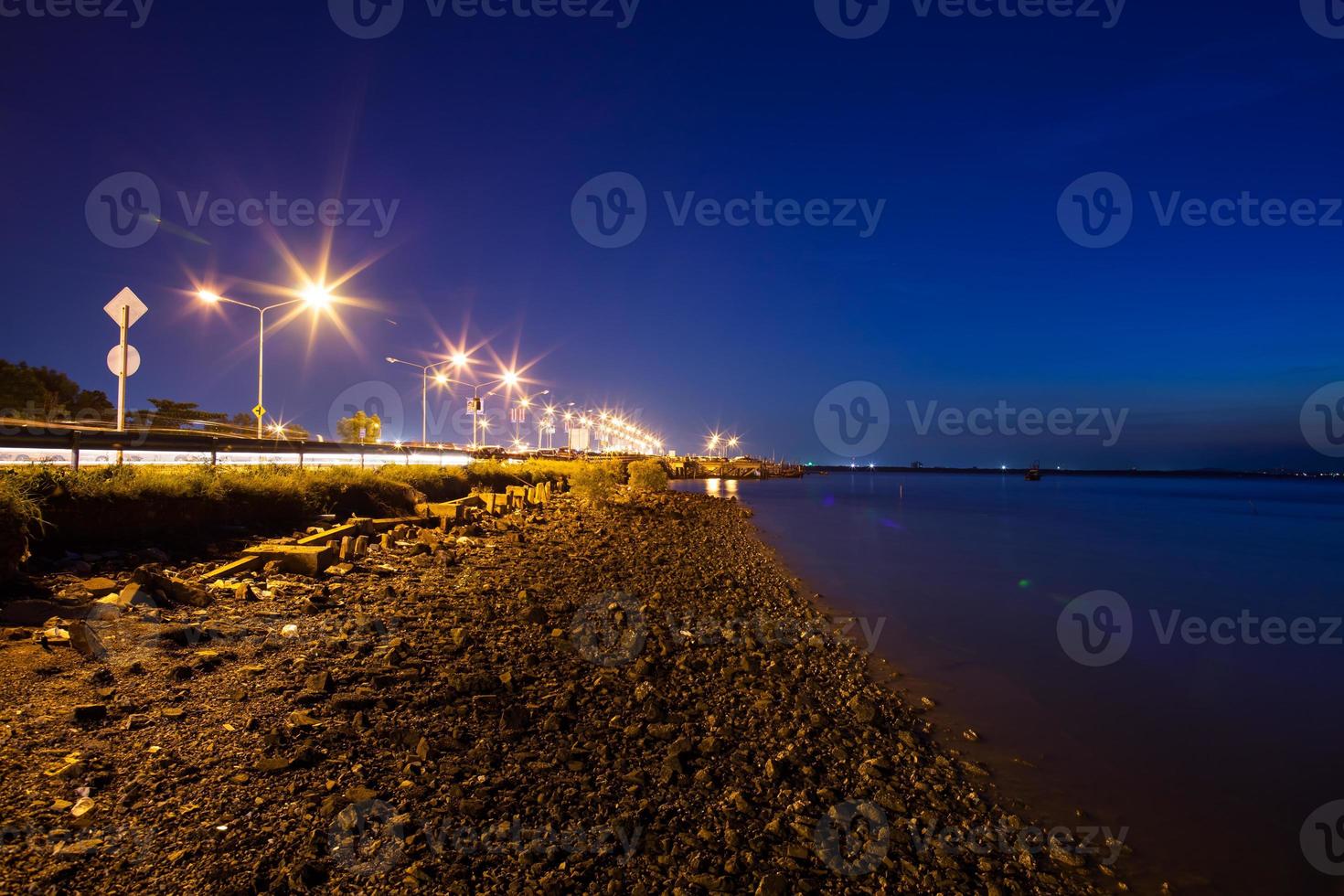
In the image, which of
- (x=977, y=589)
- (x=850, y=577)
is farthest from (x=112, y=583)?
(x=977, y=589)

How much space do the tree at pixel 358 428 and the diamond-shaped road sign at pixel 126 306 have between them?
93.0 metres

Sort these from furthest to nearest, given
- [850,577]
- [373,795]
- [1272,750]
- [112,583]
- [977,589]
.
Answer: [850,577] → [977,589] → [1272,750] → [112,583] → [373,795]

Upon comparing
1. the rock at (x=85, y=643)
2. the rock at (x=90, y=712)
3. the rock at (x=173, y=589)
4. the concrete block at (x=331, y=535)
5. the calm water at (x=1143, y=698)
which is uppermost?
the concrete block at (x=331, y=535)

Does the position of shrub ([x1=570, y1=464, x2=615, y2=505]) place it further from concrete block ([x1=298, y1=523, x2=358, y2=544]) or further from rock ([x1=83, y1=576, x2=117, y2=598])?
rock ([x1=83, y1=576, x2=117, y2=598])

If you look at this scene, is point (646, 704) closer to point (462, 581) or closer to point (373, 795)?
point (373, 795)

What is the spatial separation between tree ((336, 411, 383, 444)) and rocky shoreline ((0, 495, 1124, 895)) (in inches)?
4211

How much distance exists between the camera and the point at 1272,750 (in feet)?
31.7

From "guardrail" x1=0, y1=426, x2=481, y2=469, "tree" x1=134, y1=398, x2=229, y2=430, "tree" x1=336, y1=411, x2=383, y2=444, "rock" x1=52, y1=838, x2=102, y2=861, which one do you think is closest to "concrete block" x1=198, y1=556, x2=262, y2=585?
"guardrail" x1=0, y1=426, x2=481, y2=469

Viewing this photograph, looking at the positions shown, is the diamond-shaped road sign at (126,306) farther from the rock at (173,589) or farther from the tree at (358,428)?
the tree at (358,428)

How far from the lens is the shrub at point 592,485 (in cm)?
3662

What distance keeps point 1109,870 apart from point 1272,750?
6.36 m

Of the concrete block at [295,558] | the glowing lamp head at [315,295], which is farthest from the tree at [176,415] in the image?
the concrete block at [295,558]

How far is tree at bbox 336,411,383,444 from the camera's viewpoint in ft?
356

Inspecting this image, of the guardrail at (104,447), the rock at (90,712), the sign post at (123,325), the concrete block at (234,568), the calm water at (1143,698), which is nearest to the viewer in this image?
the rock at (90,712)
